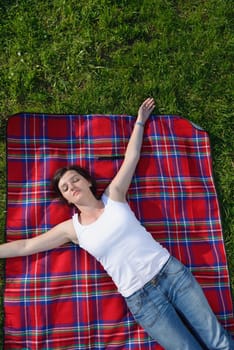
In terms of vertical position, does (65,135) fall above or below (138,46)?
below

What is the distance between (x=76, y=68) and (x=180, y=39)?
1.29 metres

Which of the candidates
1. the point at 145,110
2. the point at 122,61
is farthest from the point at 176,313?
the point at 122,61

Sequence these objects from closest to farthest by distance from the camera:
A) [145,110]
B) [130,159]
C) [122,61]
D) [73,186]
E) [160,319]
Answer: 1. [160,319]
2. [73,186]
3. [130,159]
4. [145,110]
5. [122,61]

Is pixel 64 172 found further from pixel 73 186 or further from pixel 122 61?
pixel 122 61

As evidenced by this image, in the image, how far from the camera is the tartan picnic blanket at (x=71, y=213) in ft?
14.7

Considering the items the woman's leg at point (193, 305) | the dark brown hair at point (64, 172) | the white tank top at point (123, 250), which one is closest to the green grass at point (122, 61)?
the dark brown hair at point (64, 172)

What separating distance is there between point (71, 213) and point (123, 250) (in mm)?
782

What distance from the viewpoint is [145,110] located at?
16.5 feet

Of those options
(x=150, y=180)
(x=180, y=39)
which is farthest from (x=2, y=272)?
(x=180, y=39)

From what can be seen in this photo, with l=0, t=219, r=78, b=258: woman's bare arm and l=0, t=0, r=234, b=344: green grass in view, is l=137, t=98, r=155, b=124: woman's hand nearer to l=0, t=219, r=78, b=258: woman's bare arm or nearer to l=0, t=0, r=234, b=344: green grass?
l=0, t=0, r=234, b=344: green grass

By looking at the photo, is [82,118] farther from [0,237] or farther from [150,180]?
[0,237]

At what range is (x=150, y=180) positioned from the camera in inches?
193

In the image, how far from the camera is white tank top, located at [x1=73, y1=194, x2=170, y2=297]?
14.0 feet

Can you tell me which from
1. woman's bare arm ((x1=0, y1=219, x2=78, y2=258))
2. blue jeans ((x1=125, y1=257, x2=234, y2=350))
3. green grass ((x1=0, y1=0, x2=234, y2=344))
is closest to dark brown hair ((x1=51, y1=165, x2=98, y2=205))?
woman's bare arm ((x1=0, y1=219, x2=78, y2=258))
